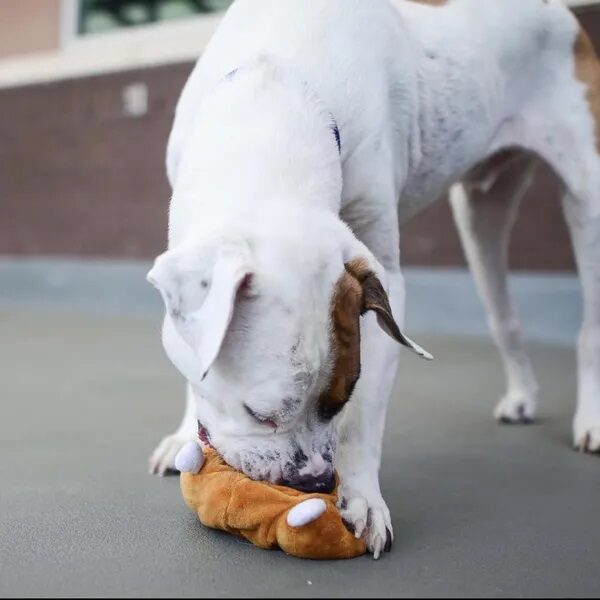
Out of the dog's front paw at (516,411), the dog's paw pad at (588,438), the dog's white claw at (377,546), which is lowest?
the dog's front paw at (516,411)

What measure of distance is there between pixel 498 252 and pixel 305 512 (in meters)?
1.47

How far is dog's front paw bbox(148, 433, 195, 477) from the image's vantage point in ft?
6.07

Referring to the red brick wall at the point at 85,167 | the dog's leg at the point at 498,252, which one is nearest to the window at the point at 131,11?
the red brick wall at the point at 85,167

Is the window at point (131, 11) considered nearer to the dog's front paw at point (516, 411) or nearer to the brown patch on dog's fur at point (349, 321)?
the dog's front paw at point (516, 411)

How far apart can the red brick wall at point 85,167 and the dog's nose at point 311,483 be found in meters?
3.90

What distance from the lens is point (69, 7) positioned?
6.11 meters

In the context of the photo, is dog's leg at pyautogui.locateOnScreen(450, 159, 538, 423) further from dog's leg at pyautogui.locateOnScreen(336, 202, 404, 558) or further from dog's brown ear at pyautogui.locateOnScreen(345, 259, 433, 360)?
dog's brown ear at pyautogui.locateOnScreen(345, 259, 433, 360)

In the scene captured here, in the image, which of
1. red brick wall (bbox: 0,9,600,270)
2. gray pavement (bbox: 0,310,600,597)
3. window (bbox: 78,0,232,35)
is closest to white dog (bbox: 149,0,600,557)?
gray pavement (bbox: 0,310,600,597)

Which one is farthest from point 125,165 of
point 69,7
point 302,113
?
point 302,113

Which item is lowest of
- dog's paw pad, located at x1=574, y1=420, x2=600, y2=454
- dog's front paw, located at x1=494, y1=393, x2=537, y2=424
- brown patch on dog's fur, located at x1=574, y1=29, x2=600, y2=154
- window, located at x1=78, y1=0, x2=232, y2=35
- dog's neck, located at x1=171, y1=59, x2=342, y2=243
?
dog's front paw, located at x1=494, y1=393, x2=537, y2=424

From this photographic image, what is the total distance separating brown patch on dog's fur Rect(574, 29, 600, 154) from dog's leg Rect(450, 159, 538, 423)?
0.36m

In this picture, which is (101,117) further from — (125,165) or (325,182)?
(325,182)

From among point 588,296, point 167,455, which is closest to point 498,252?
point 588,296

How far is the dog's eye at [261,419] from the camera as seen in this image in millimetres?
1278
